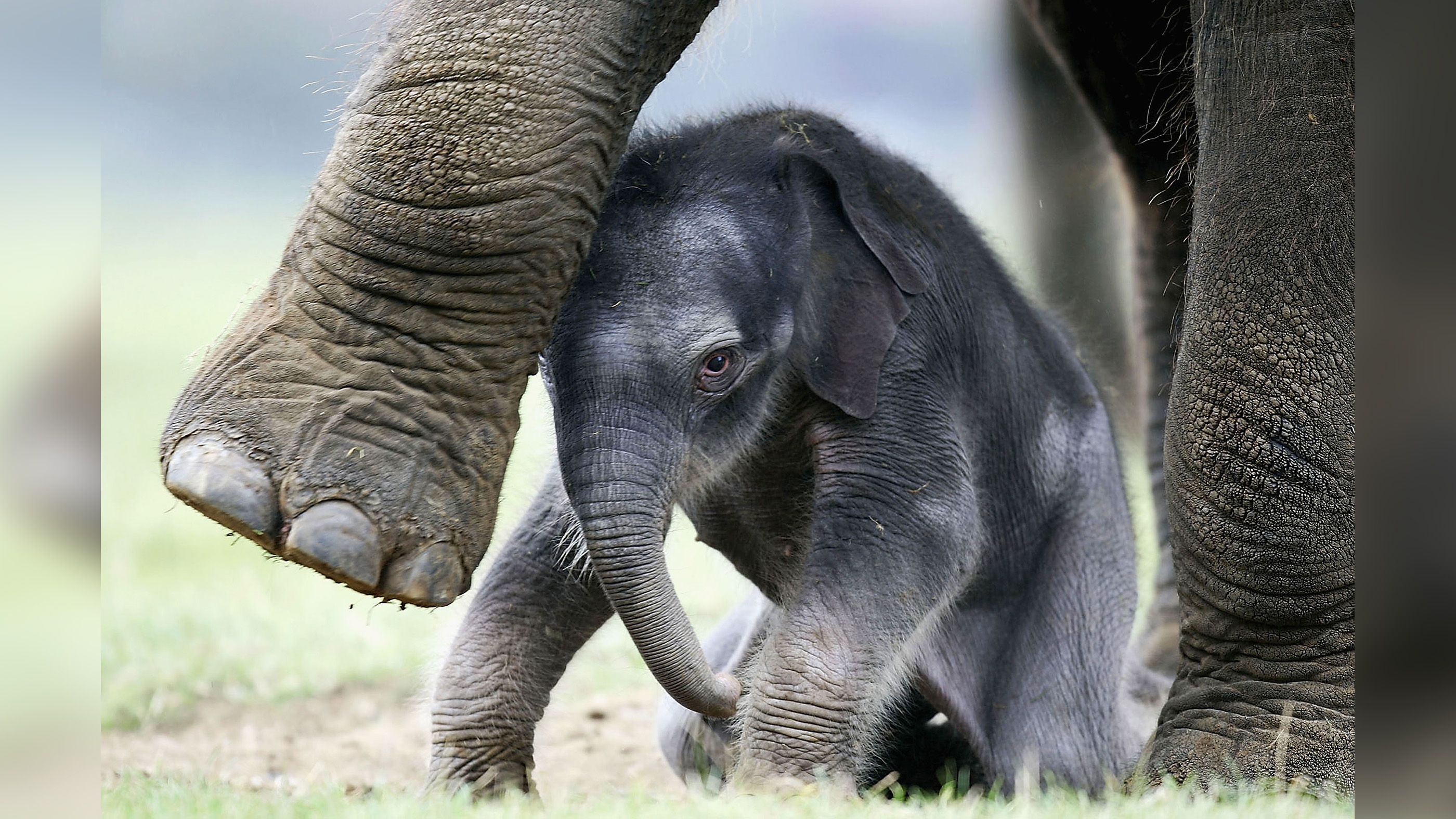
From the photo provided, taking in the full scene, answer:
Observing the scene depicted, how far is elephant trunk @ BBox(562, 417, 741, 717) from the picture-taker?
9.96ft

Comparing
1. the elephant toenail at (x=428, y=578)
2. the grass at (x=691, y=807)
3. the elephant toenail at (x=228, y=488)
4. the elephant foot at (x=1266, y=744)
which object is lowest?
the grass at (x=691, y=807)

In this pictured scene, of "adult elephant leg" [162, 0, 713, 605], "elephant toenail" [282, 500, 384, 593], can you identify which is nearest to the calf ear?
"adult elephant leg" [162, 0, 713, 605]

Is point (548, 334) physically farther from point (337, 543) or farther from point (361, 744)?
point (361, 744)

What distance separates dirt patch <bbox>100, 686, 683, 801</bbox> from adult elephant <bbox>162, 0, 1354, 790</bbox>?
1.53 meters

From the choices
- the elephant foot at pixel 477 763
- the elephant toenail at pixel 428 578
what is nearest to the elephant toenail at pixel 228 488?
the elephant toenail at pixel 428 578

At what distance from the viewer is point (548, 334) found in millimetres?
2816

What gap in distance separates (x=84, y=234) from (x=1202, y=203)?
218 centimetres

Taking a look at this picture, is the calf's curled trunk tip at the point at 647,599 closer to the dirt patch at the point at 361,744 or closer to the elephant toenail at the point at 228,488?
the elephant toenail at the point at 228,488

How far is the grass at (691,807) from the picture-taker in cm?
238

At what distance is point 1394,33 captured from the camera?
1.59 m

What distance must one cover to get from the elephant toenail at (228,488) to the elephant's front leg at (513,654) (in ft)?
3.78

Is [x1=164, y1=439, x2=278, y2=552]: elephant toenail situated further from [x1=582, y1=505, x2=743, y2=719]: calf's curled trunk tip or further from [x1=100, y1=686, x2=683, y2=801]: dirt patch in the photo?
[x1=100, y1=686, x2=683, y2=801]: dirt patch

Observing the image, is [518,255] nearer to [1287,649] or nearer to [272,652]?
[1287,649]

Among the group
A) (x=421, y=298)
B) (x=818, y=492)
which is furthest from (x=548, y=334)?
(x=818, y=492)
